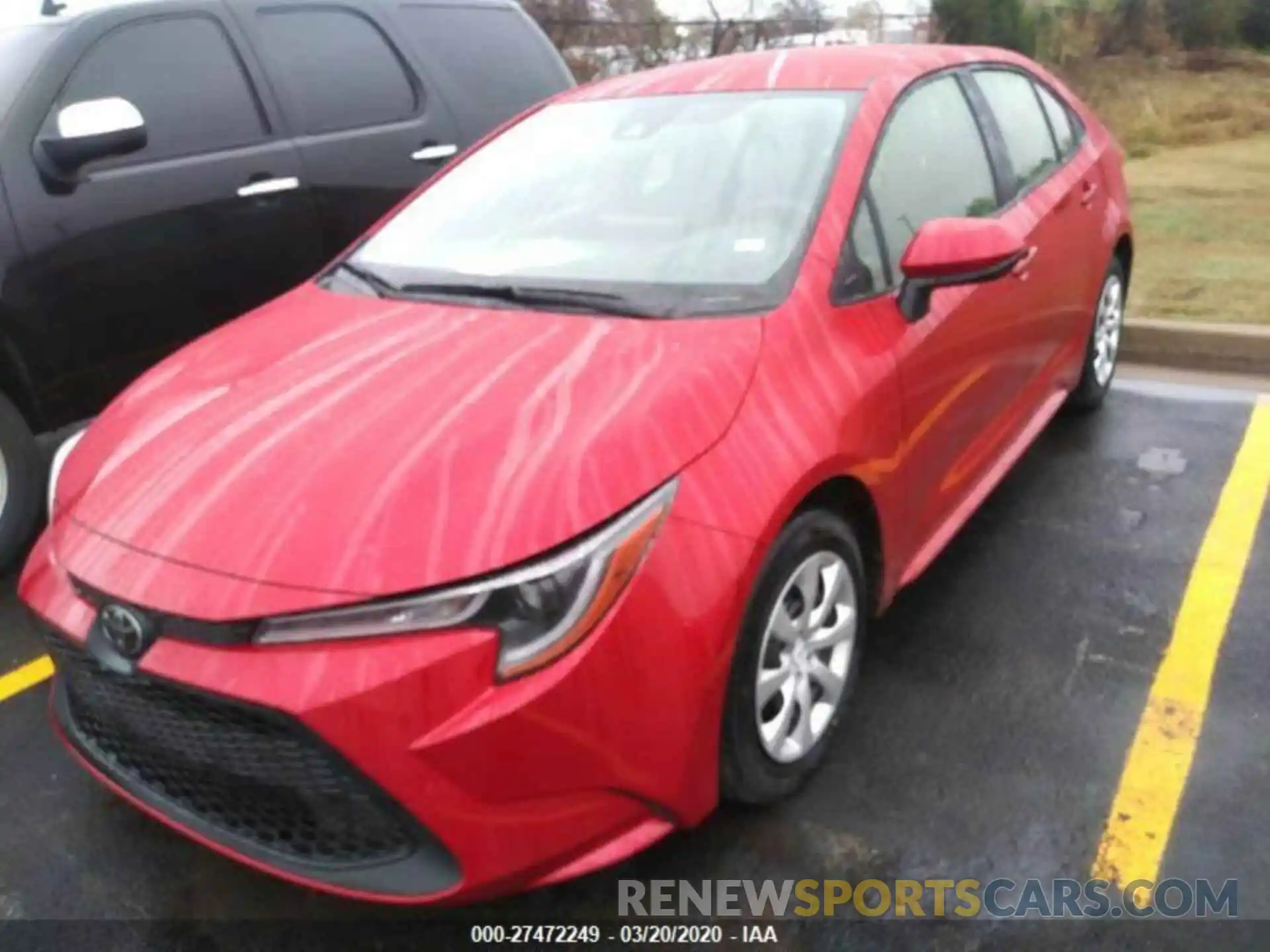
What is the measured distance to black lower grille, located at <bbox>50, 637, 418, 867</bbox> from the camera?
2.03 m

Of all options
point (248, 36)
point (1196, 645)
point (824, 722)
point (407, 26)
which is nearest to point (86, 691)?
point (824, 722)

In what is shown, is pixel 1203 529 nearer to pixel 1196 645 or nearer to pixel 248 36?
pixel 1196 645

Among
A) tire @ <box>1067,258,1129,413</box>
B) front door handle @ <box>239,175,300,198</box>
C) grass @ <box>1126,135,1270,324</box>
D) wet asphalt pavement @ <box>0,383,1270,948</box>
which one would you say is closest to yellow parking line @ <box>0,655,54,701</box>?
wet asphalt pavement @ <box>0,383,1270,948</box>

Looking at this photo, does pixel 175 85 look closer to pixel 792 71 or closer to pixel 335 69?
pixel 335 69

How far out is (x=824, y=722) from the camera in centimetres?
271

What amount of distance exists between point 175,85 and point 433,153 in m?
1.09

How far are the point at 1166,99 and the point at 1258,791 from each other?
13723 millimetres

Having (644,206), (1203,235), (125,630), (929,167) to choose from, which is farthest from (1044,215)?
(1203,235)

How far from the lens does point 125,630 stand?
2133mm

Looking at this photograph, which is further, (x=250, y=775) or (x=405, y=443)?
(x=405, y=443)

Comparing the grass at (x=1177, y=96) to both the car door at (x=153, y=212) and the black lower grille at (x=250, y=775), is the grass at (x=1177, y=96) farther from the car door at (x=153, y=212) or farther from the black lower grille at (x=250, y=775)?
the black lower grille at (x=250, y=775)

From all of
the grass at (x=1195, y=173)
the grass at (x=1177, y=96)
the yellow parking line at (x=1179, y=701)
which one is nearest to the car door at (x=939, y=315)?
the yellow parking line at (x=1179, y=701)

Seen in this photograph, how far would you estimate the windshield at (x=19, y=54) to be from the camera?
12.9 feet

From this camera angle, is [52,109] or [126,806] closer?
[126,806]
